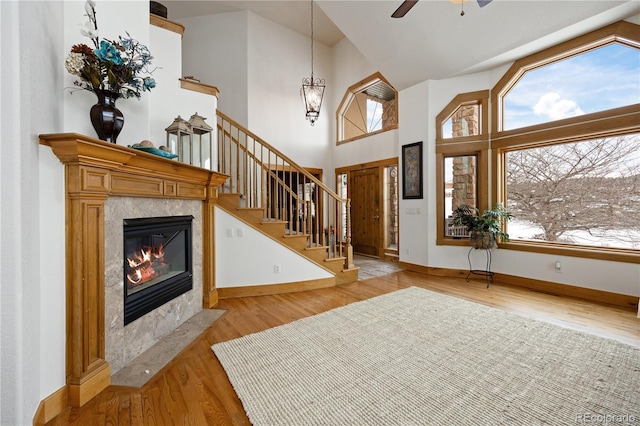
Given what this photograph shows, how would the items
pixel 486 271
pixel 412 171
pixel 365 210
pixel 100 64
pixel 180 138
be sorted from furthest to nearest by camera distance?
pixel 365 210 < pixel 412 171 < pixel 486 271 < pixel 180 138 < pixel 100 64

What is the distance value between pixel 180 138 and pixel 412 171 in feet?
13.1

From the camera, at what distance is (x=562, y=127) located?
388cm

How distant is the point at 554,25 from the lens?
3.58m

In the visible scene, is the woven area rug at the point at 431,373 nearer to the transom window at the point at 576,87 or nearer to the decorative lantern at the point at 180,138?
the decorative lantern at the point at 180,138

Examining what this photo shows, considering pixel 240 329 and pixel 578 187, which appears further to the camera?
pixel 578 187

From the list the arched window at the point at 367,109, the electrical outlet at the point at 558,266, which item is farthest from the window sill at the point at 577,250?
the arched window at the point at 367,109

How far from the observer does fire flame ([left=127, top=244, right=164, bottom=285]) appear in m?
2.41

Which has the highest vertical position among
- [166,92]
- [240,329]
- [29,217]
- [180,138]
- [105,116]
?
[166,92]

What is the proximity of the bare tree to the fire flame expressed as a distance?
16.6ft

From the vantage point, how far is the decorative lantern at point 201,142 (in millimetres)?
3269

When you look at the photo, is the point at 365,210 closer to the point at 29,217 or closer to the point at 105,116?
the point at 105,116

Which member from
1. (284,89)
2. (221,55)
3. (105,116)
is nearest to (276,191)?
(105,116)

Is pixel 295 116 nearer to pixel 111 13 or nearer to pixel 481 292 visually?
pixel 111 13

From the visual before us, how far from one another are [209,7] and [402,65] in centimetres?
412
